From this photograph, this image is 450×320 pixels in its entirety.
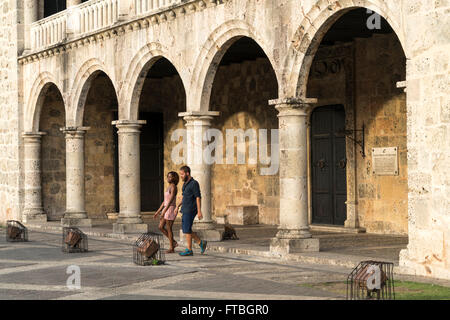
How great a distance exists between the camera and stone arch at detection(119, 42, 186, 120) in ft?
51.5

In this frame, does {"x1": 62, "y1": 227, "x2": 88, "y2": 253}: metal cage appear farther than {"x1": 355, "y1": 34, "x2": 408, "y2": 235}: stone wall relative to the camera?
No

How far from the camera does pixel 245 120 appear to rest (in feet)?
63.0

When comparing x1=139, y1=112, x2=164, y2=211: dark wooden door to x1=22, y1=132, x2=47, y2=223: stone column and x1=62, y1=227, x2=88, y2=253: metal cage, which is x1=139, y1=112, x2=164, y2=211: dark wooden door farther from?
x1=62, y1=227, x2=88, y2=253: metal cage

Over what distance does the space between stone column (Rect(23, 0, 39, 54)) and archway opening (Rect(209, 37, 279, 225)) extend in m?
4.92

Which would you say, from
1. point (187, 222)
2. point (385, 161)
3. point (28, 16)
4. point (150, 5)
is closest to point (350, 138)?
point (385, 161)

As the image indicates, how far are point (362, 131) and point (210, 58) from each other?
11.8 feet

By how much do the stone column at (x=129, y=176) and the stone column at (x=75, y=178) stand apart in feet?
7.59

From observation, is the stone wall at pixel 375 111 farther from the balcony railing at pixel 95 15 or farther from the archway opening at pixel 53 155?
the archway opening at pixel 53 155

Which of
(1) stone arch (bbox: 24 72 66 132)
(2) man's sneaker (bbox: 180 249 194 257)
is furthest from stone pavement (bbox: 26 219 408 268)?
(1) stone arch (bbox: 24 72 66 132)

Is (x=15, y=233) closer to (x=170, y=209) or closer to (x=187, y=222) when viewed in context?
(x=170, y=209)

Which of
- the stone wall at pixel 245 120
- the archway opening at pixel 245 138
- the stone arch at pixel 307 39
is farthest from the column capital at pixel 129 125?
the stone arch at pixel 307 39

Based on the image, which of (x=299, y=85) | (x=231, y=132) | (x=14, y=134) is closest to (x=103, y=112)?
(x=14, y=134)

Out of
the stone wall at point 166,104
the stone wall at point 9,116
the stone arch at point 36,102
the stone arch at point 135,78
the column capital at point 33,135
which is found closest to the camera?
the stone arch at point 135,78

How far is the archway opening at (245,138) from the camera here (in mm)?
18375
